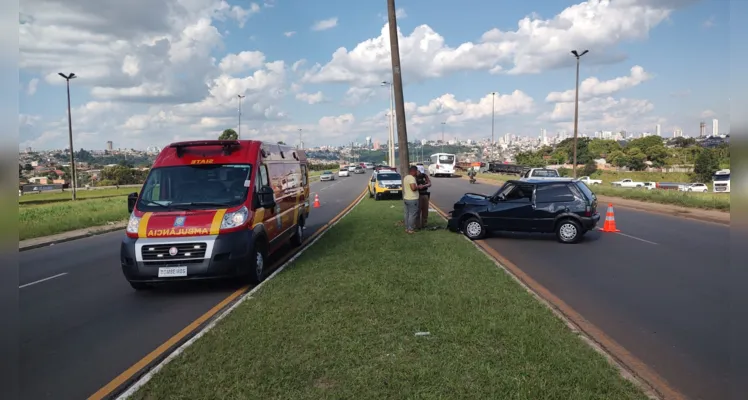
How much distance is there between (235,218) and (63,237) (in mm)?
11734

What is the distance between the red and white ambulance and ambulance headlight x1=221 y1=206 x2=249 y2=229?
0.02 metres

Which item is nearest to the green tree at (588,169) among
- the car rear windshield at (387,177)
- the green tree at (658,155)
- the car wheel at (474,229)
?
the green tree at (658,155)

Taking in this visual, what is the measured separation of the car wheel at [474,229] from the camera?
13851 mm

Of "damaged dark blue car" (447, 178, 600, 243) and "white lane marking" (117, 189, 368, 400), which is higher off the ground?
"damaged dark blue car" (447, 178, 600, 243)

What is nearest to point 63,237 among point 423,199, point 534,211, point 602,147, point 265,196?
point 265,196

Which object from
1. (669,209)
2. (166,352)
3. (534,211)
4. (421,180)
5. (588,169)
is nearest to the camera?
(166,352)

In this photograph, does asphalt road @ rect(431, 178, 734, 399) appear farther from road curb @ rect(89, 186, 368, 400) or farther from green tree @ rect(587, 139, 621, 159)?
green tree @ rect(587, 139, 621, 159)

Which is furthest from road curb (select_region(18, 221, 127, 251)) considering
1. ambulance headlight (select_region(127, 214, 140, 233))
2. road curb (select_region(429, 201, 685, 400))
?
road curb (select_region(429, 201, 685, 400))

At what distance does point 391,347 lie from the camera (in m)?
5.18

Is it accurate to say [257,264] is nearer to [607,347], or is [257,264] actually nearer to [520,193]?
[607,347]

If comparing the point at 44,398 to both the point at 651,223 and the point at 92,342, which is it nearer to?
the point at 92,342

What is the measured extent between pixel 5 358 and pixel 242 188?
691 cm

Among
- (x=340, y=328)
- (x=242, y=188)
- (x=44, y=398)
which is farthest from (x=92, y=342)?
(x=242, y=188)

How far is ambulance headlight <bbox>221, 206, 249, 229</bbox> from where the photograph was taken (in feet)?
27.2
